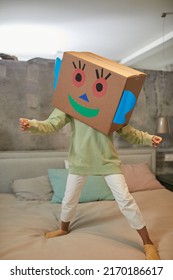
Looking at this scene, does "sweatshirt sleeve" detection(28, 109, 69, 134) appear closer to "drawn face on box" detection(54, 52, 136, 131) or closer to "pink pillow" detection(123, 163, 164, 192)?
"drawn face on box" detection(54, 52, 136, 131)

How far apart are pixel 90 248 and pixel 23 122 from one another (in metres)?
0.47

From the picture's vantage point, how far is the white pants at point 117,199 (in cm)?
94

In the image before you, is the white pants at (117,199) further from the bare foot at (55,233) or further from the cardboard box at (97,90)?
the cardboard box at (97,90)

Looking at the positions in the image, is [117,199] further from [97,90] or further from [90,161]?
[97,90]

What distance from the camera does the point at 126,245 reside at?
939 mm

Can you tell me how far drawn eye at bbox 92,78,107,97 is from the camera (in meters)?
0.89

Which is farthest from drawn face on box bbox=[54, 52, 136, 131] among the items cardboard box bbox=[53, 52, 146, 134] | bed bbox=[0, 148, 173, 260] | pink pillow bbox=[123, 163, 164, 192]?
pink pillow bbox=[123, 163, 164, 192]

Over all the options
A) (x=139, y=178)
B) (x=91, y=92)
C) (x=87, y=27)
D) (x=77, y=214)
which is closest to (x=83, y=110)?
(x=91, y=92)

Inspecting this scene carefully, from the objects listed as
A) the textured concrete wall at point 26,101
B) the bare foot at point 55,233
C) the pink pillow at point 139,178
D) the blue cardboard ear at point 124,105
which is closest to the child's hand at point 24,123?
the blue cardboard ear at point 124,105

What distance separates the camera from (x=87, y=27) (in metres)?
1.17
